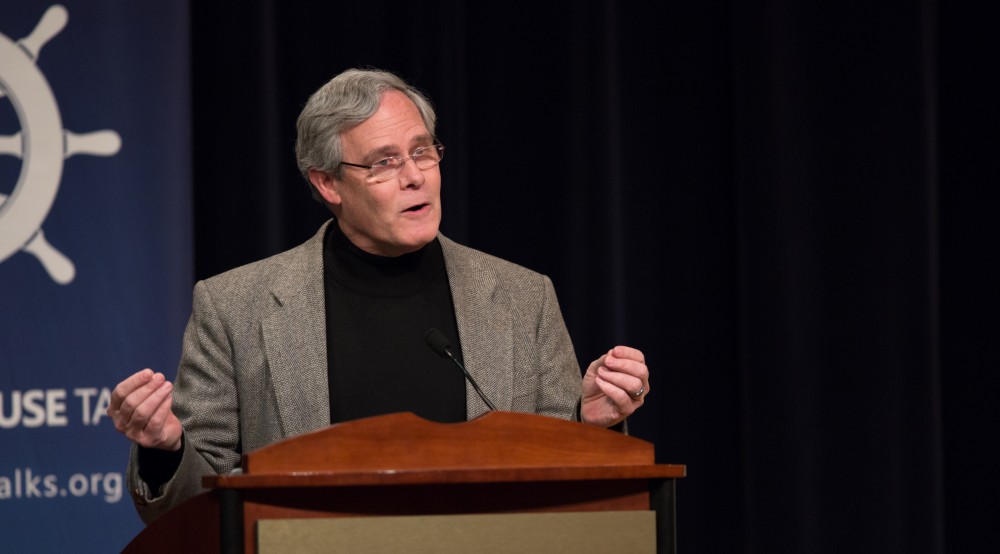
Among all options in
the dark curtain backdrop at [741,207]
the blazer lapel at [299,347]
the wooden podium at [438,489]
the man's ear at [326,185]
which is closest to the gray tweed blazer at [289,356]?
the blazer lapel at [299,347]

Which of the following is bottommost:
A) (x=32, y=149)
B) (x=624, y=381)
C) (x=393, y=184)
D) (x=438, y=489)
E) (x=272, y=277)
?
(x=438, y=489)

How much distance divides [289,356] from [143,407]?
0.53 m

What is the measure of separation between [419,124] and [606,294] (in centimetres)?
145

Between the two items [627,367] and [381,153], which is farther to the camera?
[381,153]

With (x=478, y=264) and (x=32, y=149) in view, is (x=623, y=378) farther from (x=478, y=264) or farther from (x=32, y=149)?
(x=32, y=149)

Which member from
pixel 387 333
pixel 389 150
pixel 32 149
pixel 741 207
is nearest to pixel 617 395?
pixel 387 333

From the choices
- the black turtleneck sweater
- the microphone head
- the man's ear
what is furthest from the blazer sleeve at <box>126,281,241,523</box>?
the microphone head

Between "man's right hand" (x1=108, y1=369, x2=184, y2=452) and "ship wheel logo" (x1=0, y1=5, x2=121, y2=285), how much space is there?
125cm

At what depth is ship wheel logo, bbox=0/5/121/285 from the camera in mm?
3043

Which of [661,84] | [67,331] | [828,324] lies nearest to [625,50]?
[661,84]

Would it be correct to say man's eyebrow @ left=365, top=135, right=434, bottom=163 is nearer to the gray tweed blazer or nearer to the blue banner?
the gray tweed blazer

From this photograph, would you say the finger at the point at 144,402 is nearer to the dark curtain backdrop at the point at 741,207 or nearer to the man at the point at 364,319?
the man at the point at 364,319

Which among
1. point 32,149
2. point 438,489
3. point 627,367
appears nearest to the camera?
point 438,489

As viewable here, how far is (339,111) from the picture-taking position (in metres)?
2.48
